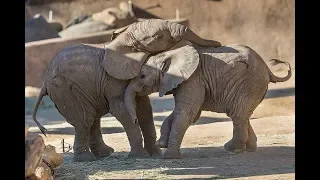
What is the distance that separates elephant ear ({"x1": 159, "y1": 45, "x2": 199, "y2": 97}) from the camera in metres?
10.0

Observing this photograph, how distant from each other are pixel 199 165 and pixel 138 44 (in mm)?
1840

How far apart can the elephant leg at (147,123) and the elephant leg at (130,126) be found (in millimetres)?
434

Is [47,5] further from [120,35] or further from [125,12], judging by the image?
[120,35]

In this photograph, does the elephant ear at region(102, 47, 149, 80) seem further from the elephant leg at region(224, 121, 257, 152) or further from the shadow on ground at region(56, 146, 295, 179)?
the elephant leg at region(224, 121, 257, 152)

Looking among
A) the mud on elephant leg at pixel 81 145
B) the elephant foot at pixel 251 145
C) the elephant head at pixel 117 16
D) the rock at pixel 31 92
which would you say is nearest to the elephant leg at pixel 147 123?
the mud on elephant leg at pixel 81 145

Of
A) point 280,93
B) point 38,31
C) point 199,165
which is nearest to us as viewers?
point 199,165

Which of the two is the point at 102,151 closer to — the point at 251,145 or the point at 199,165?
the point at 199,165

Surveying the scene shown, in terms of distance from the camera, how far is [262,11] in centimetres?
2130

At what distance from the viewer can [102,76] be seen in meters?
10.2

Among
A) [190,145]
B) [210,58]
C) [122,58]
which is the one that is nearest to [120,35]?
[122,58]

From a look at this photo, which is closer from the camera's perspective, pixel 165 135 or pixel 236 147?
pixel 165 135

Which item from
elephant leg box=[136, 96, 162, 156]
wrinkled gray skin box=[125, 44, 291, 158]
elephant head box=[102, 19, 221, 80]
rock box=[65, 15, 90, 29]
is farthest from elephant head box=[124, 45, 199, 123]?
rock box=[65, 15, 90, 29]

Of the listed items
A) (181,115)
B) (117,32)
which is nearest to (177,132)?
(181,115)
